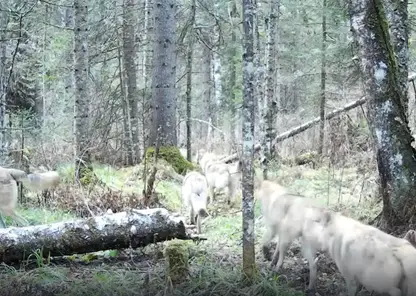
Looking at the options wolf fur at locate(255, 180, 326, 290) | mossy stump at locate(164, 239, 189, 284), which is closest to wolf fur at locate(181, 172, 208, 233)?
wolf fur at locate(255, 180, 326, 290)

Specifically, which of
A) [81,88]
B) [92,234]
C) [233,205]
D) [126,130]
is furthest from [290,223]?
[126,130]

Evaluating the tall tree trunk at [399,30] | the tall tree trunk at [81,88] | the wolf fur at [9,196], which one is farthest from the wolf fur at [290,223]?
the tall tree trunk at [81,88]

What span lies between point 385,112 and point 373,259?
252cm

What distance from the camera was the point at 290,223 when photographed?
22.2ft

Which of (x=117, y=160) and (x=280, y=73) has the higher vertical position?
(x=280, y=73)

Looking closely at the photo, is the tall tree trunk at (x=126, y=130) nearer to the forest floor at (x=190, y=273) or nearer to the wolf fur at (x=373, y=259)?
the forest floor at (x=190, y=273)

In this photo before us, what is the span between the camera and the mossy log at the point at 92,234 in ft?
23.5

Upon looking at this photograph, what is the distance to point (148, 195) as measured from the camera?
1004cm

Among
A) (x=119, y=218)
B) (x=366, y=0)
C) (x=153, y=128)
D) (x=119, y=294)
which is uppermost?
(x=366, y=0)

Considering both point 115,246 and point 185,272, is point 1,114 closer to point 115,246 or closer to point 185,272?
point 115,246

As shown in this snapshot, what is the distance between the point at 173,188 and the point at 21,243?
4.97 meters

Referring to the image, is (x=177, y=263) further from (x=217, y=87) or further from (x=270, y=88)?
(x=217, y=87)

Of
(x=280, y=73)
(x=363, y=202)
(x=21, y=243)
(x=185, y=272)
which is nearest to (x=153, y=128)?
(x=363, y=202)

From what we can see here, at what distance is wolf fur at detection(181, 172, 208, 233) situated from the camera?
917 cm
